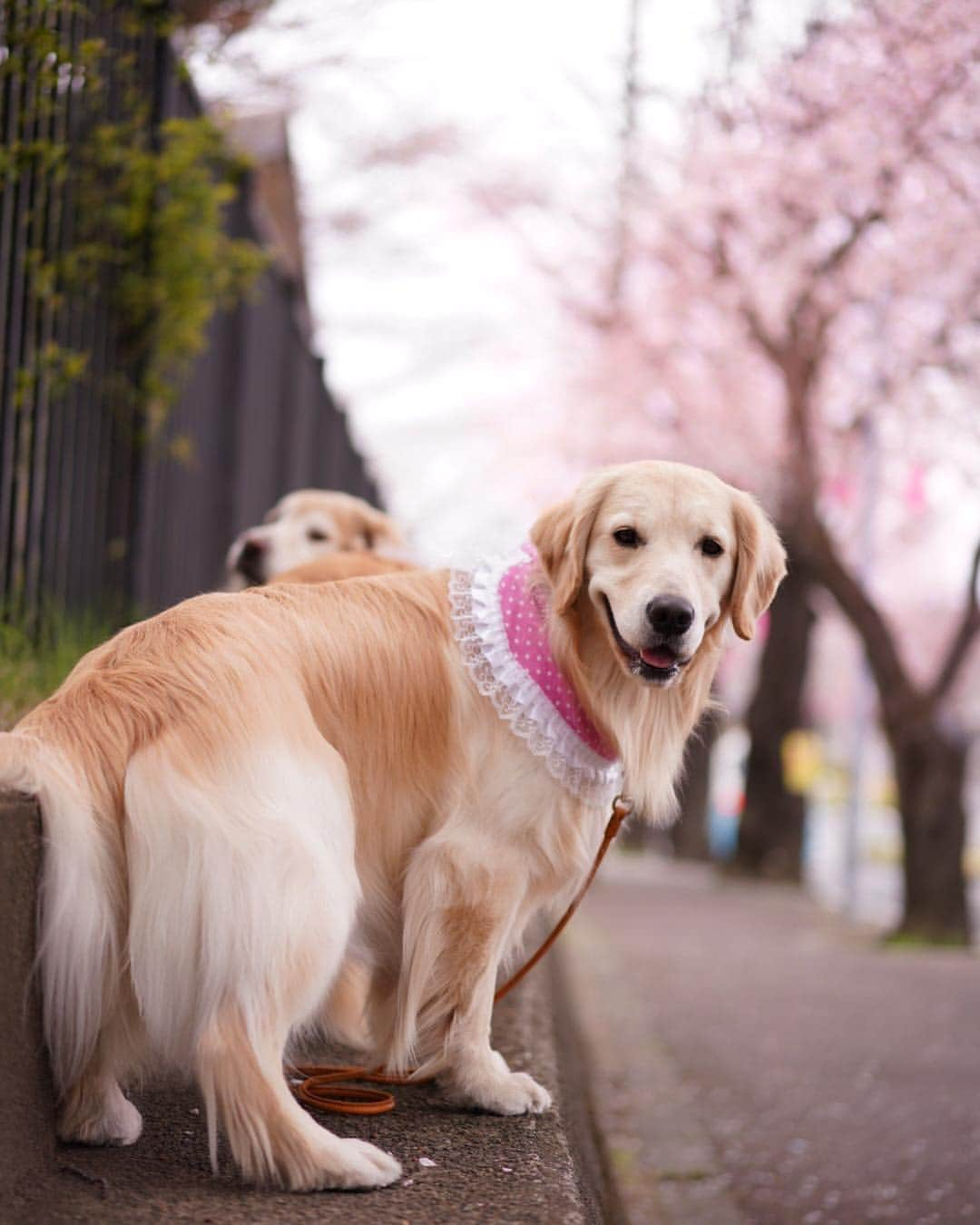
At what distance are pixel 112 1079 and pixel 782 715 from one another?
13.6 m

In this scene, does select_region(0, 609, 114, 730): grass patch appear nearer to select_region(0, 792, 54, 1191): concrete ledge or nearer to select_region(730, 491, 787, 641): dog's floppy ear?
select_region(0, 792, 54, 1191): concrete ledge

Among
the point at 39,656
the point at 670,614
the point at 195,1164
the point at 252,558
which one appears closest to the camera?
the point at 195,1164

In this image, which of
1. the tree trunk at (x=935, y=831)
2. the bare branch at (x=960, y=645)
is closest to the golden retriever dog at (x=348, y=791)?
the bare branch at (x=960, y=645)

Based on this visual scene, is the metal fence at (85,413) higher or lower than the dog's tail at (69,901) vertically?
higher

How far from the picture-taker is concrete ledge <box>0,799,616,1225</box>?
1788 mm

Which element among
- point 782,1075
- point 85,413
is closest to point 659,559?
point 85,413

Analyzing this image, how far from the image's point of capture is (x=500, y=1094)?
235 centimetres

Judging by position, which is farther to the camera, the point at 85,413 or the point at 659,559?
the point at 85,413

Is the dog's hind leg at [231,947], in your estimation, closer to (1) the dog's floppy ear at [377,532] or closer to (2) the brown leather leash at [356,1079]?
(2) the brown leather leash at [356,1079]

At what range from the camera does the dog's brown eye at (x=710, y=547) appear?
7.86 feet

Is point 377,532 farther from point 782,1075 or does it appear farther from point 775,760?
point 775,760

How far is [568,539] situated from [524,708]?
0.33m

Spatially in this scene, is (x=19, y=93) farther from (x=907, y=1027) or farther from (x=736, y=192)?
(x=736, y=192)

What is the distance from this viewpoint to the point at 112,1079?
2.04m
